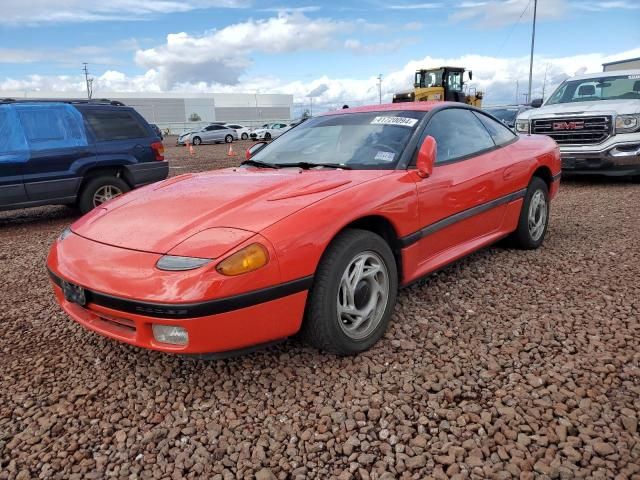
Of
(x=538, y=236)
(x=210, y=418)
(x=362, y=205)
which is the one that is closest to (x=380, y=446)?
(x=210, y=418)

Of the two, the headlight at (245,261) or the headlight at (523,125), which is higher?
the headlight at (523,125)

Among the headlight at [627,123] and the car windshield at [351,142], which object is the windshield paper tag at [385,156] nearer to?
the car windshield at [351,142]

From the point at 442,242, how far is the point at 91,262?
6.82ft

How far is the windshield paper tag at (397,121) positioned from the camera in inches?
130

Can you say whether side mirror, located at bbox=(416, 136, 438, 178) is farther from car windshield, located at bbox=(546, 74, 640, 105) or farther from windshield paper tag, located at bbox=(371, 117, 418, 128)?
car windshield, located at bbox=(546, 74, 640, 105)

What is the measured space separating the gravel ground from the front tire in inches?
5.5

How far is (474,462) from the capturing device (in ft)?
6.13

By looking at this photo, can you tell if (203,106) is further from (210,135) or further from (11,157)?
(11,157)

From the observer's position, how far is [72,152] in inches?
253

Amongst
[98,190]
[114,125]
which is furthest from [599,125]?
[98,190]

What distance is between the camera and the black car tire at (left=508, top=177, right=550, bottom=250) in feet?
13.7

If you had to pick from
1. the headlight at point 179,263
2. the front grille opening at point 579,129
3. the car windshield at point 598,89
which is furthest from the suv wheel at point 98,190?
the car windshield at point 598,89

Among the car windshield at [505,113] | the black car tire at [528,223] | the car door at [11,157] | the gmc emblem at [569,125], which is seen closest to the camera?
the black car tire at [528,223]

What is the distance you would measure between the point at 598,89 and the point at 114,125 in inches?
303
